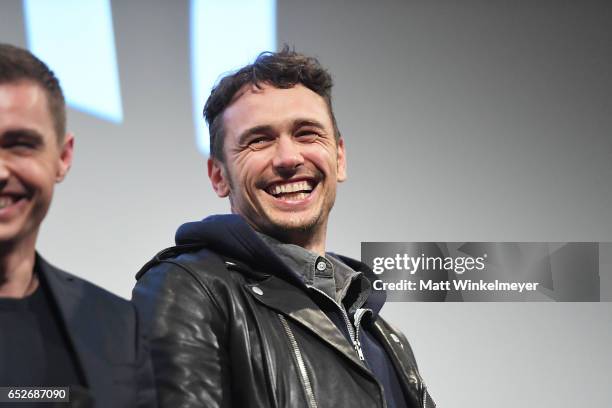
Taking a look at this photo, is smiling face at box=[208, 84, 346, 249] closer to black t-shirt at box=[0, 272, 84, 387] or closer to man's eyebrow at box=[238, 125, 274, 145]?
man's eyebrow at box=[238, 125, 274, 145]

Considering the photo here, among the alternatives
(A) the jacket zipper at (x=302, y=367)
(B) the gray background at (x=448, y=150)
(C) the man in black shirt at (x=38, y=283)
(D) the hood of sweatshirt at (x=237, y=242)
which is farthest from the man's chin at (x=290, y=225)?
(B) the gray background at (x=448, y=150)

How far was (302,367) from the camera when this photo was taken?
1.24 m

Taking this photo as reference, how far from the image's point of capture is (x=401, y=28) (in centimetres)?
305

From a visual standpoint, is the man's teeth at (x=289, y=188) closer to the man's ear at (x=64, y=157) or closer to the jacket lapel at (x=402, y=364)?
the jacket lapel at (x=402, y=364)

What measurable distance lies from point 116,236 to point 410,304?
1.10m

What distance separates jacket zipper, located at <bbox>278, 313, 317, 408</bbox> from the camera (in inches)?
47.9

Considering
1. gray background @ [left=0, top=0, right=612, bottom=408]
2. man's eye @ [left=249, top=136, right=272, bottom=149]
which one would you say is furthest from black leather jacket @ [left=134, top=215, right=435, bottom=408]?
gray background @ [left=0, top=0, right=612, bottom=408]

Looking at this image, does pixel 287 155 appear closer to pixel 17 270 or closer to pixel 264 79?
pixel 264 79

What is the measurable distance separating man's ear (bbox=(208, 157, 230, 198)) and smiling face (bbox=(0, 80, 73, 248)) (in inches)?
31.8

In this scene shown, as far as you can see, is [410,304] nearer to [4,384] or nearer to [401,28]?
[401,28]

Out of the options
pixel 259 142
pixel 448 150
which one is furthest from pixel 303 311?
pixel 448 150

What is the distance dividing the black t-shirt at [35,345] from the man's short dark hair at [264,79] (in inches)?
31.0

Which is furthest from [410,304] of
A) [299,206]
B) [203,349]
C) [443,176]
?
[203,349]

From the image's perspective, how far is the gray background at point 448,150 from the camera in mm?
2832
